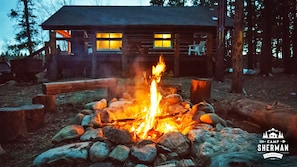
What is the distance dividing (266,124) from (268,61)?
13119mm

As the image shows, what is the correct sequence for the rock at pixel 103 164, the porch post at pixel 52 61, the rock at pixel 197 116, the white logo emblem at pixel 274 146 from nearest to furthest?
the white logo emblem at pixel 274 146
the rock at pixel 103 164
the rock at pixel 197 116
the porch post at pixel 52 61

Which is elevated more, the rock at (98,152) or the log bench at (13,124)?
the log bench at (13,124)

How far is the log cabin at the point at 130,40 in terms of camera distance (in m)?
14.0

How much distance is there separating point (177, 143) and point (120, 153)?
2.97ft

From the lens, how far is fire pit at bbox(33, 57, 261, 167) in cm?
354

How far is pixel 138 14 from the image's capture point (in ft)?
56.1

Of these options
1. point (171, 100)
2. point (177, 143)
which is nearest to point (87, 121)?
point (177, 143)

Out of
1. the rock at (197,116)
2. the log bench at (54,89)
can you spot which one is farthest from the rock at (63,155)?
the log bench at (54,89)

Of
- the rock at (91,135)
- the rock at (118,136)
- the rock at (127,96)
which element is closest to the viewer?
the rock at (118,136)

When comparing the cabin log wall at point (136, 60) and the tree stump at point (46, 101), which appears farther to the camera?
the cabin log wall at point (136, 60)

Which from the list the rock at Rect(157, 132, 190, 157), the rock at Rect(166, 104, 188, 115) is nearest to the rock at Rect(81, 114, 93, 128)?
the rock at Rect(157, 132, 190, 157)

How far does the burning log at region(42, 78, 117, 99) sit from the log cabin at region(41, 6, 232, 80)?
6354mm

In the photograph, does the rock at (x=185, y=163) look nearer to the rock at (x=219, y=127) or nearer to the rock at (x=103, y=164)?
the rock at (x=103, y=164)

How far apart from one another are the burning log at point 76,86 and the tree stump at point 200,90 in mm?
2502
